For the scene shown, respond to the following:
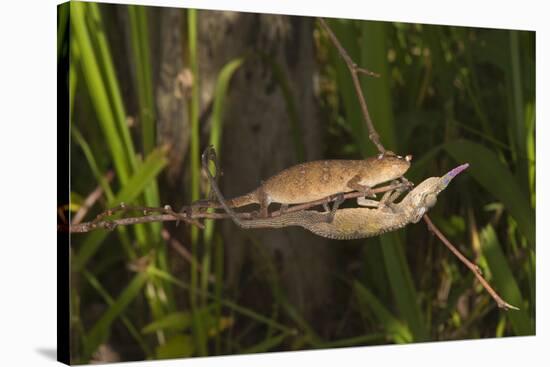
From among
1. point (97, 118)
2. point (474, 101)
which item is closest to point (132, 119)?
point (97, 118)

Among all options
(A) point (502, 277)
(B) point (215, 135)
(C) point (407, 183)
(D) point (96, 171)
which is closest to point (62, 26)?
(D) point (96, 171)

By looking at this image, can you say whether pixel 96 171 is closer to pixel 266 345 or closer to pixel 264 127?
pixel 264 127

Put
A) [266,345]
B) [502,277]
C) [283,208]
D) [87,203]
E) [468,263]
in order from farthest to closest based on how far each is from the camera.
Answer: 1. [502,277]
2. [266,345]
3. [283,208]
4. [87,203]
5. [468,263]

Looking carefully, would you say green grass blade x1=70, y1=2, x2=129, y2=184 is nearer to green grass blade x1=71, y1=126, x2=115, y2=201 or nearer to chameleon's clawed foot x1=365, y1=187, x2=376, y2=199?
green grass blade x1=71, y1=126, x2=115, y2=201

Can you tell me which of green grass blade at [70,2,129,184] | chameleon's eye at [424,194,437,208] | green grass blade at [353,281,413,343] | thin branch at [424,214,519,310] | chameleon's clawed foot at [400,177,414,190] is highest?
green grass blade at [70,2,129,184]

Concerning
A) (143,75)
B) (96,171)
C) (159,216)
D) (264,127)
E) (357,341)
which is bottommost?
(357,341)

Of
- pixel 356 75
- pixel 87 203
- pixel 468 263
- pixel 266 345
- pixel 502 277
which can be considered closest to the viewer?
pixel 468 263

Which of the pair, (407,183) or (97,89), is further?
(407,183)

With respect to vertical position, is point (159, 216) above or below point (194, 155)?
below

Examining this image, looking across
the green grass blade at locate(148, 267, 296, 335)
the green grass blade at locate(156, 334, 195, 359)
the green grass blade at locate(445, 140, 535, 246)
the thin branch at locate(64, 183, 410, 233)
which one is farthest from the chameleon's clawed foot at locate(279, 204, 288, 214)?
the green grass blade at locate(445, 140, 535, 246)
